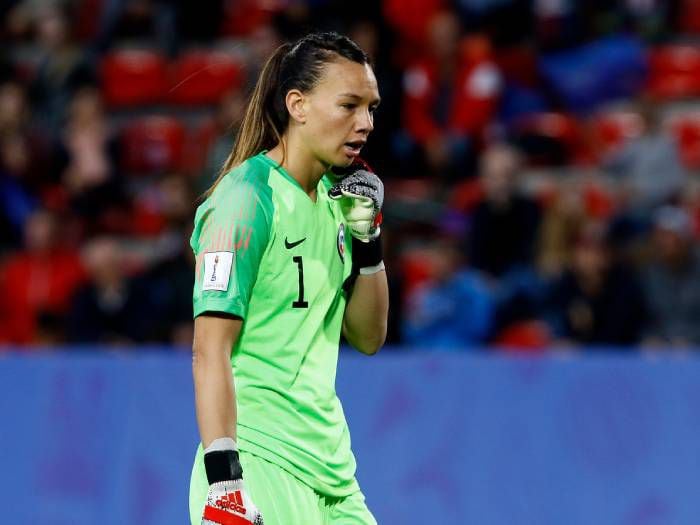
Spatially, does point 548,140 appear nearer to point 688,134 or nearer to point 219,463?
point 688,134

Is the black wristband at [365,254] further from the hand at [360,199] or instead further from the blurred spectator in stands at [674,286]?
the blurred spectator in stands at [674,286]

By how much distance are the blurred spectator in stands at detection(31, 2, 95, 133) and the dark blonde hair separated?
7883 mm

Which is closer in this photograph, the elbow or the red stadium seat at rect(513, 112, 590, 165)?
the elbow

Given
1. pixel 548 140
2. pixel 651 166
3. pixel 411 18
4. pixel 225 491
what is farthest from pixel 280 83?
pixel 411 18

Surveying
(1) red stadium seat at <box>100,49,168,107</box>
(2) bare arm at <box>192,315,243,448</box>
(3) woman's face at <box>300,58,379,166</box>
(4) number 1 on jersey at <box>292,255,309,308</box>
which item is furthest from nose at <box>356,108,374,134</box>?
(1) red stadium seat at <box>100,49,168,107</box>

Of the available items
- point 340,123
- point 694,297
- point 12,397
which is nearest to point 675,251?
point 694,297

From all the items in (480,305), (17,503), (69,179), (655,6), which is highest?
(655,6)

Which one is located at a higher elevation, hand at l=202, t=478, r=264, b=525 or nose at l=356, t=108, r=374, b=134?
nose at l=356, t=108, r=374, b=134

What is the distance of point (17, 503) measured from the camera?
711 centimetres

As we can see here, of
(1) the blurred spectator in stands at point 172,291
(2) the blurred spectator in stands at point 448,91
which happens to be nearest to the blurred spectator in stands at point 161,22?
Result: (2) the blurred spectator in stands at point 448,91

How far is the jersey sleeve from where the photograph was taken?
3342mm

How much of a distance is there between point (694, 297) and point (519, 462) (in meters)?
2.01

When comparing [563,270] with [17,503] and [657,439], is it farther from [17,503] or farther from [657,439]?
[17,503]

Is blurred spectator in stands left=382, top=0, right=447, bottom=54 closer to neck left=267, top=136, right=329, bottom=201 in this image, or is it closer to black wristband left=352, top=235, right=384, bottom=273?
black wristband left=352, top=235, right=384, bottom=273
